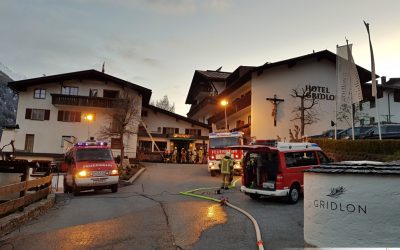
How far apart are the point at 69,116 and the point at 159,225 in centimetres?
3611

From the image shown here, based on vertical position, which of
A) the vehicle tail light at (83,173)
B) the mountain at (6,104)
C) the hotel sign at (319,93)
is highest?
the mountain at (6,104)

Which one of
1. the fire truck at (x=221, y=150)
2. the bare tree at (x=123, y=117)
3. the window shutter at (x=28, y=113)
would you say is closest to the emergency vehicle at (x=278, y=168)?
the fire truck at (x=221, y=150)

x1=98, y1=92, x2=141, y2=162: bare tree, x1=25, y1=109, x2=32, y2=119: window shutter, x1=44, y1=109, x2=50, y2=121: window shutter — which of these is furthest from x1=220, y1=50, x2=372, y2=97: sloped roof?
x1=25, y1=109, x2=32, y2=119: window shutter

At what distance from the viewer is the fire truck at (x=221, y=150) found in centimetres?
2542

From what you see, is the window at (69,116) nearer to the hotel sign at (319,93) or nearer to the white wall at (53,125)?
the white wall at (53,125)

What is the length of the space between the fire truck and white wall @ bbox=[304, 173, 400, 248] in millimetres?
19178

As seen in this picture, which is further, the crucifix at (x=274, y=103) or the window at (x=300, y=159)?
the crucifix at (x=274, y=103)

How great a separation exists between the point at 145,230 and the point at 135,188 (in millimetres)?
10590

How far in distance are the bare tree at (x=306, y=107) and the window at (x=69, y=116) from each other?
24097mm

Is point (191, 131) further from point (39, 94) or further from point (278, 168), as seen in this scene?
point (278, 168)

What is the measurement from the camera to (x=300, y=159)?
14.7 metres

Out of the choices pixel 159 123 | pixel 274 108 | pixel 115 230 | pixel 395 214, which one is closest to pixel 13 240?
pixel 115 230

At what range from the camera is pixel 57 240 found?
27.7 feet

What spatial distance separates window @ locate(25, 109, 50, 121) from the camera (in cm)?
4228
